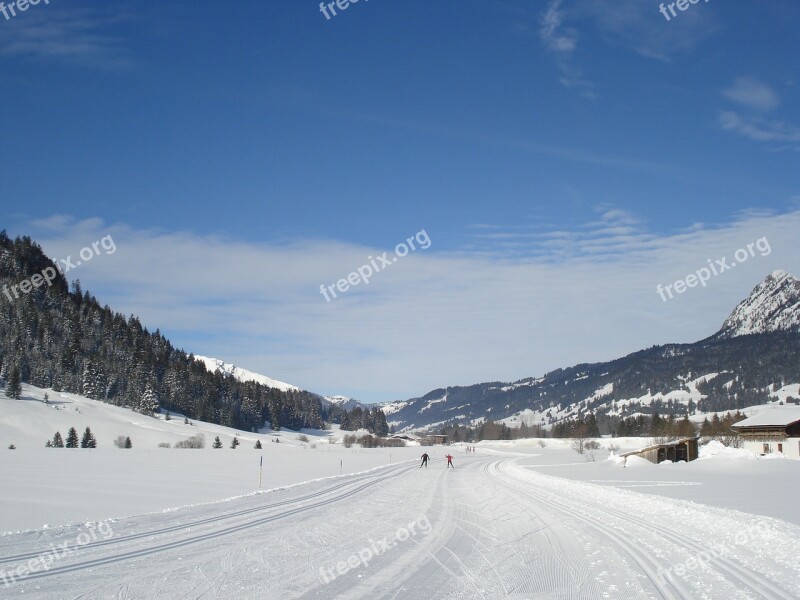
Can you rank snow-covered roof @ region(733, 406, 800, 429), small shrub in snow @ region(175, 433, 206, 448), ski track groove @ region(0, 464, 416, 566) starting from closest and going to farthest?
1. ski track groove @ region(0, 464, 416, 566)
2. snow-covered roof @ region(733, 406, 800, 429)
3. small shrub in snow @ region(175, 433, 206, 448)

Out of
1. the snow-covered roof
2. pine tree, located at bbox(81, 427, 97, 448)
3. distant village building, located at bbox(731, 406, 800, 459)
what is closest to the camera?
pine tree, located at bbox(81, 427, 97, 448)

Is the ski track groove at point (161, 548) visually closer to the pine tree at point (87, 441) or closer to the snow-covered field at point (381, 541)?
the snow-covered field at point (381, 541)

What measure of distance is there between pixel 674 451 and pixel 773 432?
12180 mm

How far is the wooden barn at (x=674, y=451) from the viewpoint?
59.6m

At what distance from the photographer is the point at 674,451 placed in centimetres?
6034

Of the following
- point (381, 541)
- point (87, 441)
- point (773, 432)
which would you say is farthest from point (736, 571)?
point (773, 432)

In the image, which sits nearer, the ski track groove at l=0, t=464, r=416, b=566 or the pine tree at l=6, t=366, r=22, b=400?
the ski track groove at l=0, t=464, r=416, b=566

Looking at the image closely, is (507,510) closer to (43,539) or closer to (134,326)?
(43,539)

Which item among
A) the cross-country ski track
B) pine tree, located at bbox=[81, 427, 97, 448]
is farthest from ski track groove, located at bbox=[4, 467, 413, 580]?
pine tree, located at bbox=[81, 427, 97, 448]

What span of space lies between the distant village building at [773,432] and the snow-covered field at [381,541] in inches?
1594

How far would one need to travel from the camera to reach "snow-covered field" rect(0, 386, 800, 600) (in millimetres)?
9680

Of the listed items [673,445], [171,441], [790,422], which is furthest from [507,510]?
[171,441]

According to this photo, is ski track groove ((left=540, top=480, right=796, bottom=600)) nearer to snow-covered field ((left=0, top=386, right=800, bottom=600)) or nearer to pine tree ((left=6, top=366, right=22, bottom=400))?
snow-covered field ((left=0, top=386, right=800, bottom=600))

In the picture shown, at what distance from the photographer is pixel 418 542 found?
46.1 ft
